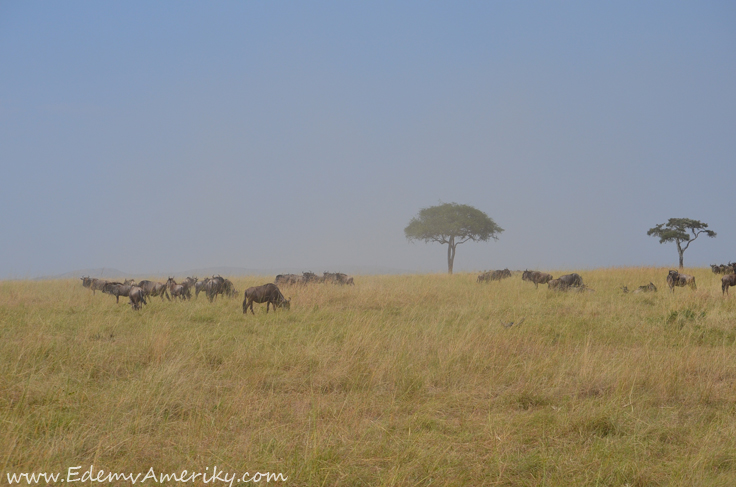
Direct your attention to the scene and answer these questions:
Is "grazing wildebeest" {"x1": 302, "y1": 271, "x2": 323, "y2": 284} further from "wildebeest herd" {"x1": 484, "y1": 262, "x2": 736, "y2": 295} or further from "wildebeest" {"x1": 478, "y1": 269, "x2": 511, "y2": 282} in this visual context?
"wildebeest herd" {"x1": 484, "y1": 262, "x2": 736, "y2": 295}

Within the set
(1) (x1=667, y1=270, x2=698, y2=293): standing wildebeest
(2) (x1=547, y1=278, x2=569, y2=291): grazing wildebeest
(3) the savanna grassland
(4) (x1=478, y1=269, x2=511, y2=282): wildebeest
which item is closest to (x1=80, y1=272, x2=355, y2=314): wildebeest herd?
(3) the savanna grassland

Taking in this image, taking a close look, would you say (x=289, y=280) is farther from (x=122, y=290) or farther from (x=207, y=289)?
(x=122, y=290)

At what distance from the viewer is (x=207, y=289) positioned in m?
Answer: 16.0

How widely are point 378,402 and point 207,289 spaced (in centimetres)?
1201

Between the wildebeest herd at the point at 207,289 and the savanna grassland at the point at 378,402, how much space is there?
7.46ft

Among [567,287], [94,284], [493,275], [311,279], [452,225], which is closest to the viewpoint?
[567,287]

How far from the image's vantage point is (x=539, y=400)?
5.52 meters

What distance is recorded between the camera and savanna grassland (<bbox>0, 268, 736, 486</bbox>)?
381cm

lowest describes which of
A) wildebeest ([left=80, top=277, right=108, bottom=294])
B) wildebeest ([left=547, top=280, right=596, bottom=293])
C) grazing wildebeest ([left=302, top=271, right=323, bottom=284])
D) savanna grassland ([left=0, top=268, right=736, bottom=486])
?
savanna grassland ([left=0, top=268, right=736, bottom=486])

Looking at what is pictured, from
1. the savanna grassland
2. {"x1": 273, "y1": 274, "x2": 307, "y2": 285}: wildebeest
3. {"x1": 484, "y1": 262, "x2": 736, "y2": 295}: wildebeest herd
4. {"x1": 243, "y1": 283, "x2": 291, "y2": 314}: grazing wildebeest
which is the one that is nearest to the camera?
the savanna grassland

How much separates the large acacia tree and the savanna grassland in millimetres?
37902

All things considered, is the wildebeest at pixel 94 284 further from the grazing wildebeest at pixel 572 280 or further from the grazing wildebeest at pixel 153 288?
the grazing wildebeest at pixel 572 280

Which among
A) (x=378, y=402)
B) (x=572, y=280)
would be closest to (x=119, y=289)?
(x=378, y=402)

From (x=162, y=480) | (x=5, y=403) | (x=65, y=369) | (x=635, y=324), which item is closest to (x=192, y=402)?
(x=162, y=480)
